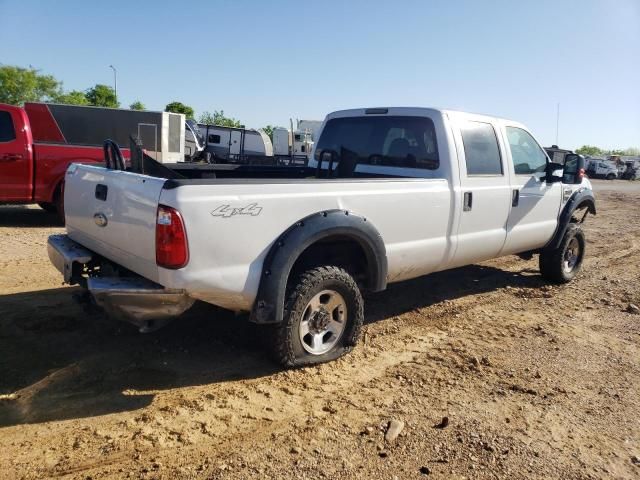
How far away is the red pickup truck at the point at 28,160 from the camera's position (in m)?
8.77

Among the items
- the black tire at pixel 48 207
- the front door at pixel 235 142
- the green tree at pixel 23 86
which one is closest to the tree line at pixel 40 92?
the green tree at pixel 23 86

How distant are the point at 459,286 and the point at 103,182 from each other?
432 cm

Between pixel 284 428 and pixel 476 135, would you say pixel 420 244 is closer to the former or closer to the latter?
A: pixel 476 135

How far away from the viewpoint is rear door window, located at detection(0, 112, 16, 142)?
873 cm

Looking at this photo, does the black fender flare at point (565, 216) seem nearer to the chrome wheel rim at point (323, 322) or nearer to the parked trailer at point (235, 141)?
the chrome wheel rim at point (323, 322)

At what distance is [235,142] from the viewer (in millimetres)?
26953

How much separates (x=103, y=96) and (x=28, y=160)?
46.2 meters

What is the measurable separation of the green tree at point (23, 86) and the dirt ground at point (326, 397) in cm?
4669

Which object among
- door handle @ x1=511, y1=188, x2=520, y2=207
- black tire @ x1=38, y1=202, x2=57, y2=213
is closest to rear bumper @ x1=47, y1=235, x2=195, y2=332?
door handle @ x1=511, y1=188, x2=520, y2=207

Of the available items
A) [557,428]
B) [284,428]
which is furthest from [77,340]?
[557,428]

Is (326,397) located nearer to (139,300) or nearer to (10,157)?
(139,300)

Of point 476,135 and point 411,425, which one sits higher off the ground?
point 476,135

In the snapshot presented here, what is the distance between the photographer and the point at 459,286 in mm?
6340

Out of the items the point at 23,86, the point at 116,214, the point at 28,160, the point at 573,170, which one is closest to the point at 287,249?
the point at 116,214
